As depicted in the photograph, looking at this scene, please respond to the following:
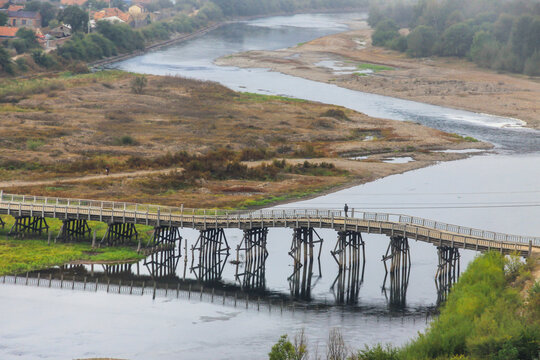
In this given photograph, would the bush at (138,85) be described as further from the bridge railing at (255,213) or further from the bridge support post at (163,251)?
the bridge support post at (163,251)

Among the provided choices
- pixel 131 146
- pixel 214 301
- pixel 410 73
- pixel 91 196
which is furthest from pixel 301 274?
pixel 410 73

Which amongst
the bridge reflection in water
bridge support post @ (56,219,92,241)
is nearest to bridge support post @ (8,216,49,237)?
the bridge reflection in water

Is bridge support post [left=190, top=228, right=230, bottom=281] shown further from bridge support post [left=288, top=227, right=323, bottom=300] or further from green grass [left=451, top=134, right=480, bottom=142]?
green grass [left=451, top=134, right=480, bottom=142]

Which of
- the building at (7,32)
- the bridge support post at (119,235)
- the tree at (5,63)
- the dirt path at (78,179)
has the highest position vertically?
the building at (7,32)

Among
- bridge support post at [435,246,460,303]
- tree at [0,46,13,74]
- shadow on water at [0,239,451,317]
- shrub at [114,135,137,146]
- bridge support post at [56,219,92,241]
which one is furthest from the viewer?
tree at [0,46,13,74]

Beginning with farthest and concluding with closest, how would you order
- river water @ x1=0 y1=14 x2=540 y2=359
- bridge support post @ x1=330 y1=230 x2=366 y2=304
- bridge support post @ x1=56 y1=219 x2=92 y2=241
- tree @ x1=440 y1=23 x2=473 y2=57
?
1. tree @ x1=440 y1=23 x2=473 y2=57
2. bridge support post @ x1=56 y1=219 x2=92 y2=241
3. bridge support post @ x1=330 y1=230 x2=366 y2=304
4. river water @ x1=0 y1=14 x2=540 y2=359

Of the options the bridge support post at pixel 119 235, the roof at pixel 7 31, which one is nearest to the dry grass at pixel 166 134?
the bridge support post at pixel 119 235

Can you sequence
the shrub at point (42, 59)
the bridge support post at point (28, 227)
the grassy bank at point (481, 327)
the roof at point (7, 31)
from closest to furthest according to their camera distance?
the grassy bank at point (481, 327)
the bridge support post at point (28, 227)
the shrub at point (42, 59)
the roof at point (7, 31)
